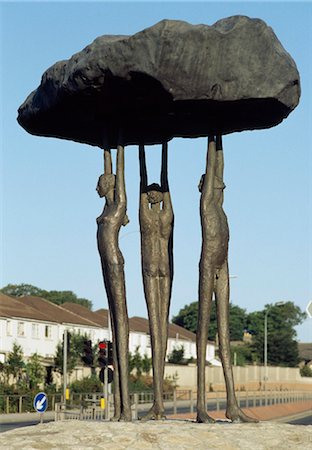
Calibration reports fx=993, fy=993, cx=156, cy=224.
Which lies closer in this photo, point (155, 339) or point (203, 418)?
point (203, 418)

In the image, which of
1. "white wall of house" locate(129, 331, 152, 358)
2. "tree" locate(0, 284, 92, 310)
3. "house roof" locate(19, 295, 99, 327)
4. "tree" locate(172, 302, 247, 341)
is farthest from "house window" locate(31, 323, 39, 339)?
"tree" locate(172, 302, 247, 341)

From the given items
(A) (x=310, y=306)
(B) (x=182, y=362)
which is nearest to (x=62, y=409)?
(A) (x=310, y=306)

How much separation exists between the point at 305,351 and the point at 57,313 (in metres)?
69.7

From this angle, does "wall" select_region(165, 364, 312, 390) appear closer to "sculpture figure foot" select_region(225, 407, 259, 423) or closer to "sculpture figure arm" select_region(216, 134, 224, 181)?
"sculpture figure arm" select_region(216, 134, 224, 181)

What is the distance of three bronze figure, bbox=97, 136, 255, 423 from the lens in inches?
631

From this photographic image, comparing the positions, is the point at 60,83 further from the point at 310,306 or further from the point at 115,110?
the point at 310,306

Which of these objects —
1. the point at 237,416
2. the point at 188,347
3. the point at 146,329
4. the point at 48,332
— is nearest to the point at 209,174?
the point at 237,416

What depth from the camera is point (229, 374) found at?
16.0 metres

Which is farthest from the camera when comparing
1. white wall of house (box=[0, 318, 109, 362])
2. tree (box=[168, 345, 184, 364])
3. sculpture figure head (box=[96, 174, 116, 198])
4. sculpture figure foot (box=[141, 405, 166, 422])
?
tree (box=[168, 345, 184, 364])

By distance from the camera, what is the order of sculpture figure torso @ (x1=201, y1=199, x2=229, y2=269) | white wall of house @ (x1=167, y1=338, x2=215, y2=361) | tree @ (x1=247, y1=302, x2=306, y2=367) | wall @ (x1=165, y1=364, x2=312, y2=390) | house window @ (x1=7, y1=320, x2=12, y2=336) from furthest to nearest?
tree @ (x1=247, y1=302, x2=306, y2=367)
white wall of house @ (x1=167, y1=338, x2=215, y2=361)
wall @ (x1=165, y1=364, x2=312, y2=390)
house window @ (x1=7, y1=320, x2=12, y2=336)
sculpture figure torso @ (x1=201, y1=199, x2=229, y2=269)

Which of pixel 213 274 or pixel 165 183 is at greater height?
pixel 165 183

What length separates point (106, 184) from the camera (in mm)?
16984

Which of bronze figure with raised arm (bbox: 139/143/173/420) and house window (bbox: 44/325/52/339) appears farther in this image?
house window (bbox: 44/325/52/339)

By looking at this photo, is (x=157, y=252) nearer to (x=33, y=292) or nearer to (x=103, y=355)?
(x=103, y=355)
